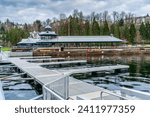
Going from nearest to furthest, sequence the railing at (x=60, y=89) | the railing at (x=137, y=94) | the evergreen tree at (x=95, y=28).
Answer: the railing at (x=137, y=94) < the railing at (x=60, y=89) < the evergreen tree at (x=95, y=28)

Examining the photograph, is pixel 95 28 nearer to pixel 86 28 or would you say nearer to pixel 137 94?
pixel 86 28

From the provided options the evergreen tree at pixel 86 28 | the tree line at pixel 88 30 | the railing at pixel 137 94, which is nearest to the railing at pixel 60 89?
the railing at pixel 137 94

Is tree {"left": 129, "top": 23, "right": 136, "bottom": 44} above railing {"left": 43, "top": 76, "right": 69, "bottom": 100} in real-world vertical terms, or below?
above

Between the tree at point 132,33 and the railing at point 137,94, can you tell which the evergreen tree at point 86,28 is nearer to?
the tree at point 132,33

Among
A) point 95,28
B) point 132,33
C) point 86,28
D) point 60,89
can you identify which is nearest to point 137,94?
point 60,89

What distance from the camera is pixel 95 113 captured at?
3.00m

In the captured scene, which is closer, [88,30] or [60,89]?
[60,89]

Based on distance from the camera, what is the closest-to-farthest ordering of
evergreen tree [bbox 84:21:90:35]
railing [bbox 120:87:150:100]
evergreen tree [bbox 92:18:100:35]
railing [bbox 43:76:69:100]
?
railing [bbox 120:87:150:100]
railing [bbox 43:76:69:100]
evergreen tree [bbox 92:18:100:35]
evergreen tree [bbox 84:21:90:35]

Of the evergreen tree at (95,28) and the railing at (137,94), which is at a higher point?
the evergreen tree at (95,28)

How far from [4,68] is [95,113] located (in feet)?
60.2

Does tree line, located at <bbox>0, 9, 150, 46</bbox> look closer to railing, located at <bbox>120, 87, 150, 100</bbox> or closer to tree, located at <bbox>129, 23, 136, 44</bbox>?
tree, located at <bbox>129, 23, 136, 44</bbox>

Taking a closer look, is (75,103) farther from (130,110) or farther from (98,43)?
(98,43)

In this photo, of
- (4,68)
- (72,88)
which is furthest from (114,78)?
(4,68)

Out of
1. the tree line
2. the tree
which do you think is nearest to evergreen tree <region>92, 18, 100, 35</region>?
the tree line
